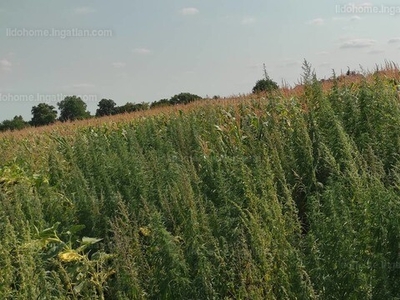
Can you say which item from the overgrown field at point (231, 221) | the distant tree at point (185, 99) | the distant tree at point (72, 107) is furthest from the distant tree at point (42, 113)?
the overgrown field at point (231, 221)

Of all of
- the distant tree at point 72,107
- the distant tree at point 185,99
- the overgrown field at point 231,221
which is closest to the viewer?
the overgrown field at point 231,221

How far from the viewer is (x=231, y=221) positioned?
11.0 feet

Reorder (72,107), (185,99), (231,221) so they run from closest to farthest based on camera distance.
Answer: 1. (231,221)
2. (185,99)
3. (72,107)

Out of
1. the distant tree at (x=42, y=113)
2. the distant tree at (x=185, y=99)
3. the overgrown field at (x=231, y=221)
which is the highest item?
the distant tree at (x=42, y=113)

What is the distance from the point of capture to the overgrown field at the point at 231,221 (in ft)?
8.45

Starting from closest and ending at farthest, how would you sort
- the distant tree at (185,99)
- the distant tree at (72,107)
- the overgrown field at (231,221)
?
the overgrown field at (231,221), the distant tree at (185,99), the distant tree at (72,107)

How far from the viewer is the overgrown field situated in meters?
2.58

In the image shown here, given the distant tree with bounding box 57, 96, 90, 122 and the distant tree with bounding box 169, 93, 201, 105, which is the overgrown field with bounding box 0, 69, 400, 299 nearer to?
the distant tree with bounding box 169, 93, 201, 105

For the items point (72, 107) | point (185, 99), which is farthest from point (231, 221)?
point (72, 107)

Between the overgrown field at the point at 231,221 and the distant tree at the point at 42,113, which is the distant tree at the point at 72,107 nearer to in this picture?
the distant tree at the point at 42,113

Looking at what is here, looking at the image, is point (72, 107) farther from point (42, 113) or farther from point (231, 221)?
point (231, 221)

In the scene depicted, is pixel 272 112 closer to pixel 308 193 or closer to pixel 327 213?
pixel 308 193

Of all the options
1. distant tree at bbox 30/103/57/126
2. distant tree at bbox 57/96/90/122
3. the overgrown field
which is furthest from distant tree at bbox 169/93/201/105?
distant tree at bbox 30/103/57/126

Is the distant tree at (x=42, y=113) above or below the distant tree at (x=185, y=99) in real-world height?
above
